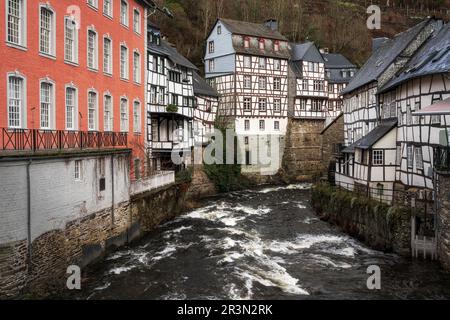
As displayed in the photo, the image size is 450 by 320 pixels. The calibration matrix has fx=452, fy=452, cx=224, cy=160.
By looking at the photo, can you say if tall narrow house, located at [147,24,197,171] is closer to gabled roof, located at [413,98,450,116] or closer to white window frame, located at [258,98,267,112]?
white window frame, located at [258,98,267,112]

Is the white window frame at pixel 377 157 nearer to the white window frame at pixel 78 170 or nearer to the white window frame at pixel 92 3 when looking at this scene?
the white window frame at pixel 78 170

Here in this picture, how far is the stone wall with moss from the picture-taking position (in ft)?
56.7

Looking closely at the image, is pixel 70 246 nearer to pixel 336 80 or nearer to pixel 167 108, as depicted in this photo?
pixel 167 108

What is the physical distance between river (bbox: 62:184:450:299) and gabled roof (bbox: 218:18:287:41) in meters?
24.1

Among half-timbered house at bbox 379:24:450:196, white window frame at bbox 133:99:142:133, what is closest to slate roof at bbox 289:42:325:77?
half-timbered house at bbox 379:24:450:196

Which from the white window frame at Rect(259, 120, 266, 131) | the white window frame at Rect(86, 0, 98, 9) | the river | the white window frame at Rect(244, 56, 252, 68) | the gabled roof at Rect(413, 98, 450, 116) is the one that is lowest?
the river

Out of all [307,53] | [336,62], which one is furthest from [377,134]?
[336,62]

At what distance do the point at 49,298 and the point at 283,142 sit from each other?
33816mm

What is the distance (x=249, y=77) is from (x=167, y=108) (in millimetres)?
14509

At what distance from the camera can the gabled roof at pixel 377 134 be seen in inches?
869

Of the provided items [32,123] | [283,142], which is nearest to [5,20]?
[32,123]

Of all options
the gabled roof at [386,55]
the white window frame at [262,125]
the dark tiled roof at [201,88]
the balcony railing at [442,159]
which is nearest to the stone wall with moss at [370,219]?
the balcony railing at [442,159]

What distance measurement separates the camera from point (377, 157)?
73.2 ft

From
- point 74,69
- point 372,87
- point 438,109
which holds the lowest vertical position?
point 438,109
